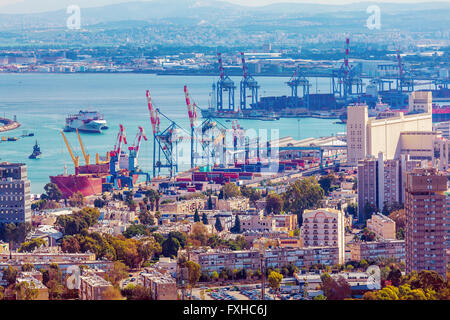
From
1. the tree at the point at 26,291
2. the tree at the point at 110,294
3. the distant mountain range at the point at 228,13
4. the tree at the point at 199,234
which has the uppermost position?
the distant mountain range at the point at 228,13

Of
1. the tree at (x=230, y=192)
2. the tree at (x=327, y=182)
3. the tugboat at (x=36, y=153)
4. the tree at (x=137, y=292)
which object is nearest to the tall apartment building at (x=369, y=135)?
the tree at (x=327, y=182)

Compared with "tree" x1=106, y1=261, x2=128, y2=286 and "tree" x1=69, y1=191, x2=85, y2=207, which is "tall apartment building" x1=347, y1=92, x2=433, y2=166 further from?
"tree" x1=106, y1=261, x2=128, y2=286

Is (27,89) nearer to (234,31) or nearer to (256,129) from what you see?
(234,31)

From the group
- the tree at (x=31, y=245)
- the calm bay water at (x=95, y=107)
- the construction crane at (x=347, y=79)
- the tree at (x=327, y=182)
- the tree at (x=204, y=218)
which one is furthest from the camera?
the construction crane at (x=347, y=79)

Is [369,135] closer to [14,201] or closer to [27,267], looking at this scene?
[14,201]

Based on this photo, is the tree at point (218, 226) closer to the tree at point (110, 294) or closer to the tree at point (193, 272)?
the tree at point (193, 272)
